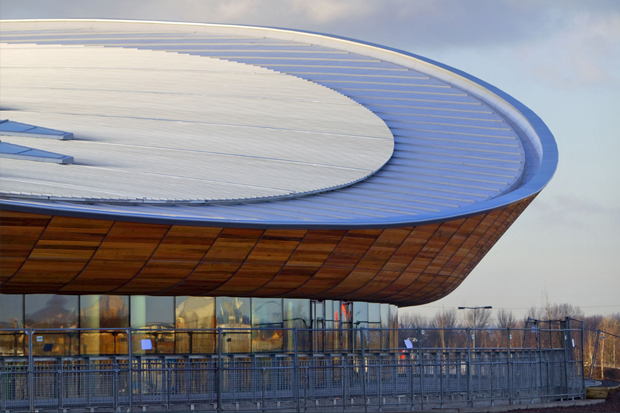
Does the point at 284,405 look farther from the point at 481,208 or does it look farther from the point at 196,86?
the point at 196,86

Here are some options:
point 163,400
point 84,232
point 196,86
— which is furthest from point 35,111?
point 163,400

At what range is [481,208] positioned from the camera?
1989 cm

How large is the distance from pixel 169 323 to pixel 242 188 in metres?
4.07

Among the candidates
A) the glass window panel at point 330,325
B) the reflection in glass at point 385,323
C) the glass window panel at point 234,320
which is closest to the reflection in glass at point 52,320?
the glass window panel at point 234,320

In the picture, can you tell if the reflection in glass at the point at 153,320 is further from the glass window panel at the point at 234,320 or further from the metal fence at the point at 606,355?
the metal fence at the point at 606,355

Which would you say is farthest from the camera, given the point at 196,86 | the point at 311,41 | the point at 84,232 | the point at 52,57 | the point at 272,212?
the point at 311,41

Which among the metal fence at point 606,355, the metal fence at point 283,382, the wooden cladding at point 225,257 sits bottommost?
the metal fence at point 606,355

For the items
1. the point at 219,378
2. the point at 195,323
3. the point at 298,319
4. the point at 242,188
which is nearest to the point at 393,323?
the point at 298,319

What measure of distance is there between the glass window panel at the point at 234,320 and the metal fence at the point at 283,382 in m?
0.22

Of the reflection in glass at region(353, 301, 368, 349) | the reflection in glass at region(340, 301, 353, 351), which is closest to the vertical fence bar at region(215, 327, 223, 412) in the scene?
the reflection in glass at region(340, 301, 353, 351)

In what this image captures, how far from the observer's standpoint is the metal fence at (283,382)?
1537cm

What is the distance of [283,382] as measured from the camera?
660 inches

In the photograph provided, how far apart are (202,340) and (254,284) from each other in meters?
2.56

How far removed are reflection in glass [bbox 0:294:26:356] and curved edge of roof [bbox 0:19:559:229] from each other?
4723mm
